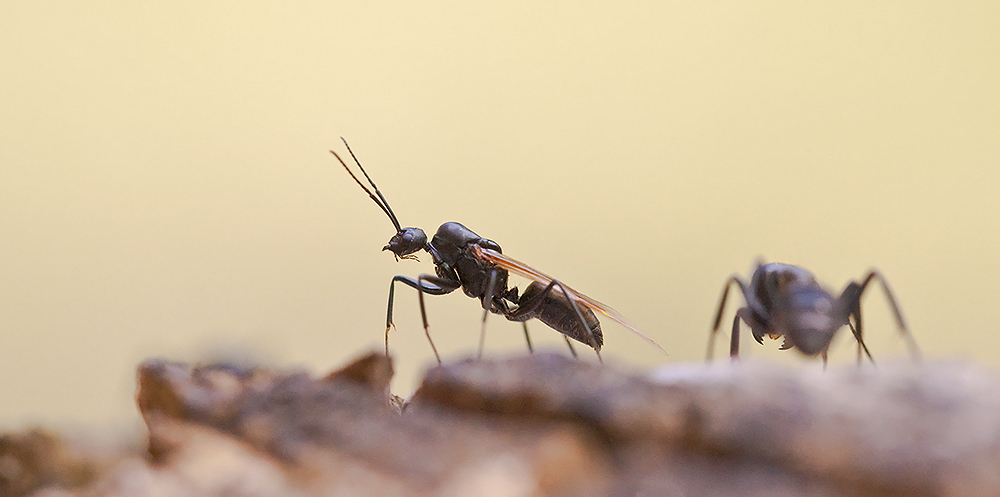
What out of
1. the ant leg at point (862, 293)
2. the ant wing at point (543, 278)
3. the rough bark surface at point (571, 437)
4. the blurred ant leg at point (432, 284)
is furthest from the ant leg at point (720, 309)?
the blurred ant leg at point (432, 284)

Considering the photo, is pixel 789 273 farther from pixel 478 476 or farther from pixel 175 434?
pixel 175 434

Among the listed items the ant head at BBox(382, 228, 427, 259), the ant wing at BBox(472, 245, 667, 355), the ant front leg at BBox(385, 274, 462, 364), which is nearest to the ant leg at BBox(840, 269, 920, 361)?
the ant wing at BBox(472, 245, 667, 355)

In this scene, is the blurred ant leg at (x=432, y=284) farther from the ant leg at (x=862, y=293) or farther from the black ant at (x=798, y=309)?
the ant leg at (x=862, y=293)

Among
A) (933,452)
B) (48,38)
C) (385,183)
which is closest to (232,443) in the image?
(933,452)

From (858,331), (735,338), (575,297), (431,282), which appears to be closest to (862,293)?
(858,331)

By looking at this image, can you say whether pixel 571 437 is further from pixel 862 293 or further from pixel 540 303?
pixel 540 303

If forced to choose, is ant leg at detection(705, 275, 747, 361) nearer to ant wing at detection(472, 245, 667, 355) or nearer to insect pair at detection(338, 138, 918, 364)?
insect pair at detection(338, 138, 918, 364)
